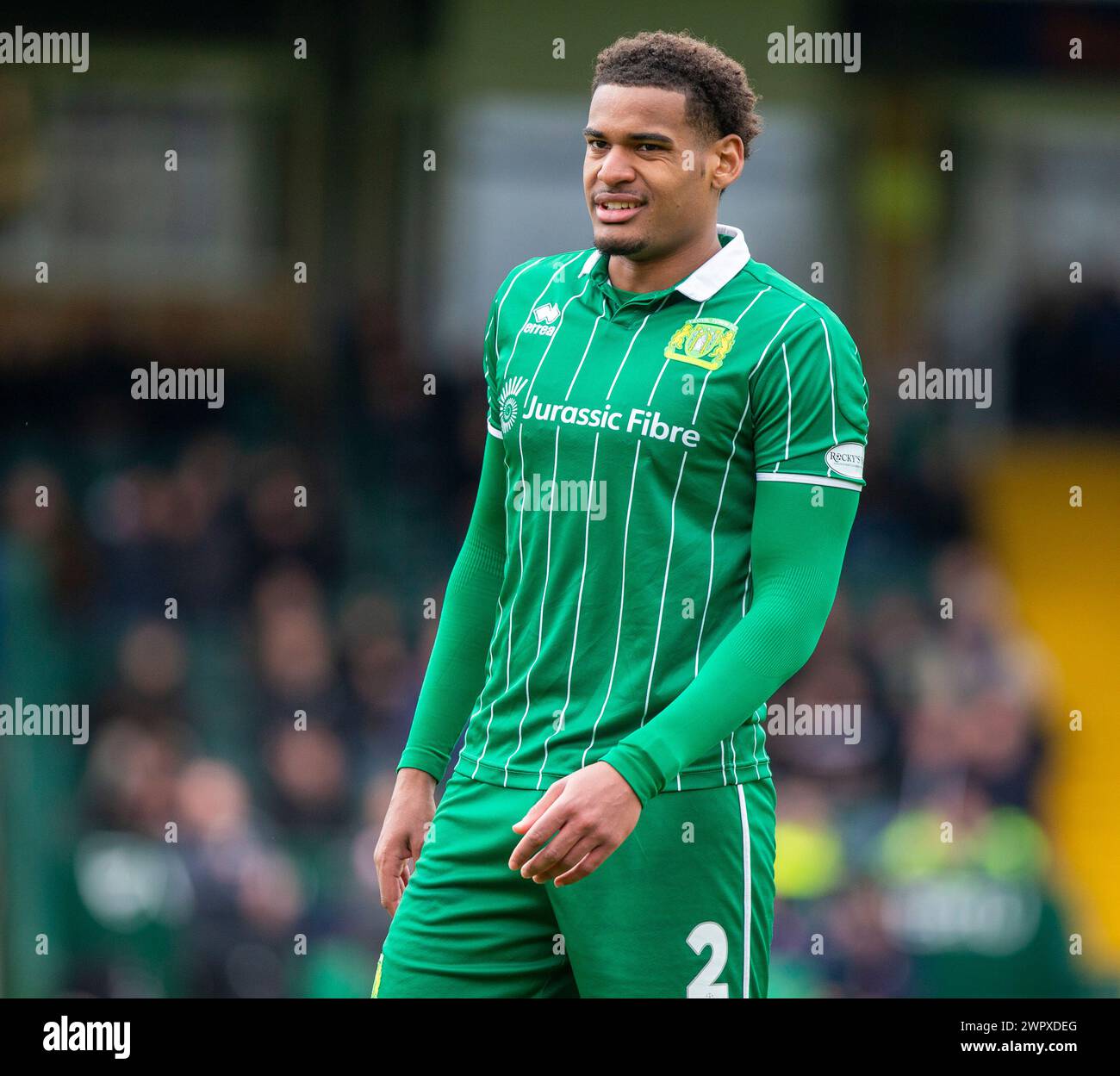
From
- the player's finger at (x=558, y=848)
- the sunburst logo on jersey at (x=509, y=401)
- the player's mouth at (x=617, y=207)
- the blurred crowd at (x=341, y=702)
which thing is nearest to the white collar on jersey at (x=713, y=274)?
the player's mouth at (x=617, y=207)

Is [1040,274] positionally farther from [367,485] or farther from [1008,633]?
[367,485]

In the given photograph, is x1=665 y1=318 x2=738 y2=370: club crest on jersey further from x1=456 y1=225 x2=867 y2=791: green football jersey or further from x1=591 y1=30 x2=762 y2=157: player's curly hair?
x1=591 y1=30 x2=762 y2=157: player's curly hair

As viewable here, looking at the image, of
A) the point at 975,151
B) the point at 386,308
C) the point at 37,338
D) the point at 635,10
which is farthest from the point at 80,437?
the point at 975,151

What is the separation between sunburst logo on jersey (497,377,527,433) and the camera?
2.72 metres

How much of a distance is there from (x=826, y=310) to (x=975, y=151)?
35.8ft

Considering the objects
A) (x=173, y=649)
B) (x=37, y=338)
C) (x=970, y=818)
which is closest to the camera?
(x=970, y=818)

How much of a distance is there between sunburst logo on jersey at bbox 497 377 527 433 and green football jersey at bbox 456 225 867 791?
0.6 inches

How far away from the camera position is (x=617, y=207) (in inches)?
105

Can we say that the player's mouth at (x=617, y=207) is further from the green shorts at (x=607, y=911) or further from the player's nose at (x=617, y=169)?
the green shorts at (x=607, y=911)

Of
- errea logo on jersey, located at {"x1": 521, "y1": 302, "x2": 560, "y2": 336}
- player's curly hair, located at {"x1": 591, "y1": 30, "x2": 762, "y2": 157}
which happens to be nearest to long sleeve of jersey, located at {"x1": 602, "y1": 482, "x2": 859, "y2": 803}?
errea logo on jersey, located at {"x1": 521, "y1": 302, "x2": 560, "y2": 336}

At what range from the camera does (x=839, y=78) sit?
41.2 feet

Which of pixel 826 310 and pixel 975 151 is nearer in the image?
pixel 826 310

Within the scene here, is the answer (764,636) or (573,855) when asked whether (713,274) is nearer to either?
(764,636)

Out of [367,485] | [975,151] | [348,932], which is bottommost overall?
[348,932]
